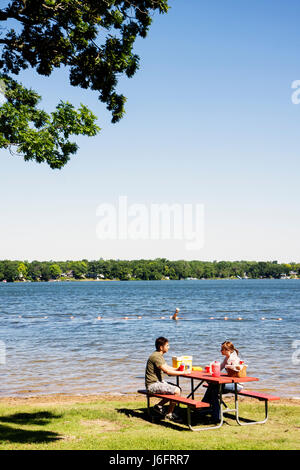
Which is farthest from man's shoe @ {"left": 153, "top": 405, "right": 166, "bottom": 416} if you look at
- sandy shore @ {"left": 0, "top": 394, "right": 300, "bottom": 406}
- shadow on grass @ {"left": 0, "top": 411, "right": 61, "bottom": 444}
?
sandy shore @ {"left": 0, "top": 394, "right": 300, "bottom": 406}

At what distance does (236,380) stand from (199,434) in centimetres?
123

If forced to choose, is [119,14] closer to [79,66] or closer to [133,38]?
[133,38]

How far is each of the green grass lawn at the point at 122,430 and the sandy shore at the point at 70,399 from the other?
1.27ft

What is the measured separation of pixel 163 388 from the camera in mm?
9320

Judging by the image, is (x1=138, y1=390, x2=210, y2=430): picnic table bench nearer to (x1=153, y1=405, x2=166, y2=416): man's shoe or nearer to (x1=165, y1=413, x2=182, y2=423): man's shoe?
(x1=153, y1=405, x2=166, y2=416): man's shoe

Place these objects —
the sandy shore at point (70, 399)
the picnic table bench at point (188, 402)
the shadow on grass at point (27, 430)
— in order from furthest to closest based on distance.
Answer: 1. the sandy shore at point (70, 399)
2. the picnic table bench at point (188, 402)
3. the shadow on grass at point (27, 430)

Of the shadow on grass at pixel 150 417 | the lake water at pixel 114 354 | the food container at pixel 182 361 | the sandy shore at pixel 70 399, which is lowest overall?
the lake water at pixel 114 354

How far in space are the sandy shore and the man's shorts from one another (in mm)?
2808

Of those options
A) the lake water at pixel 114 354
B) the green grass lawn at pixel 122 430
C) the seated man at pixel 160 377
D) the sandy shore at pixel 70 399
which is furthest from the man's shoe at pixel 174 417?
the lake water at pixel 114 354

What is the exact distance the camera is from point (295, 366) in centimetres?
1742

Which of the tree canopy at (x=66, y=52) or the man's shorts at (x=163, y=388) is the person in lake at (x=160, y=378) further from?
the tree canopy at (x=66, y=52)

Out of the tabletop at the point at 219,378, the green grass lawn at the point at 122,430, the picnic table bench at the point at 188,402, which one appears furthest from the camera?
the tabletop at the point at 219,378

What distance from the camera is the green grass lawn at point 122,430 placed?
7484mm

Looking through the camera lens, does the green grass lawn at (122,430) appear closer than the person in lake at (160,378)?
Yes
